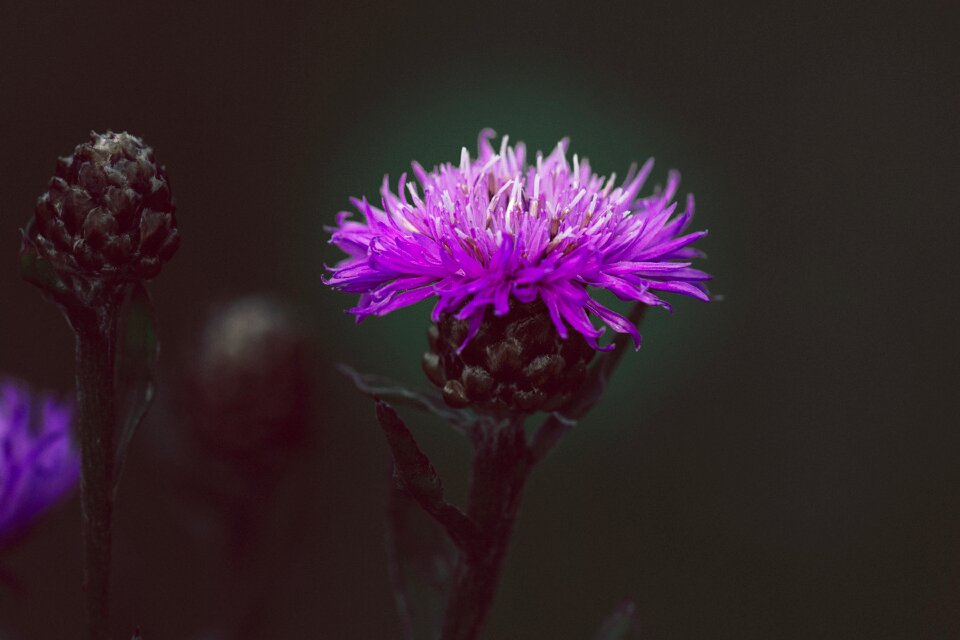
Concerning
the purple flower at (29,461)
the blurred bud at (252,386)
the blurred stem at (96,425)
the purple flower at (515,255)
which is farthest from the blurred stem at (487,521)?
the blurred bud at (252,386)

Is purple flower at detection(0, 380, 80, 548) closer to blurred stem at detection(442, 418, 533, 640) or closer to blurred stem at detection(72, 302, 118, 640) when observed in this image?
blurred stem at detection(72, 302, 118, 640)

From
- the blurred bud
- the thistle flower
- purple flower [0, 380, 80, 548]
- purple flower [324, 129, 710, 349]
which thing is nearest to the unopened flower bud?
the thistle flower

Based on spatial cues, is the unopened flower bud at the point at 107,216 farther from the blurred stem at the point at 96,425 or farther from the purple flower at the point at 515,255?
the purple flower at the point at 515,255

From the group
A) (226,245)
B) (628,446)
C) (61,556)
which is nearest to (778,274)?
(628,446)

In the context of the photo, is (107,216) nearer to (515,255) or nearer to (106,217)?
(106,217)

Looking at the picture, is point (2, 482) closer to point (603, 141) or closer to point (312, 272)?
point (312, 272)
